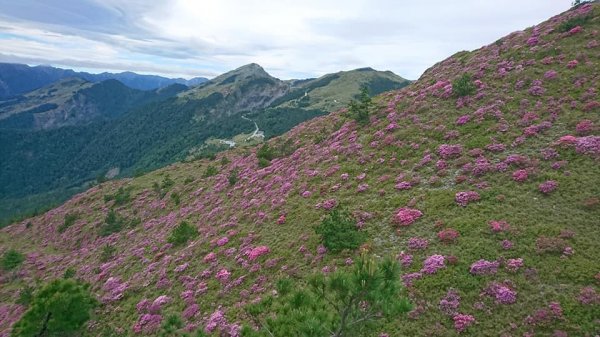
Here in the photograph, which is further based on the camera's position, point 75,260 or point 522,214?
point 75,260

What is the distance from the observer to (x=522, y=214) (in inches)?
983

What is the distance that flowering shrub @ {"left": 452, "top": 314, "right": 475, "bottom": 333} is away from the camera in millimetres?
18312

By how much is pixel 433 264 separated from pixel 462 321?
4.60m

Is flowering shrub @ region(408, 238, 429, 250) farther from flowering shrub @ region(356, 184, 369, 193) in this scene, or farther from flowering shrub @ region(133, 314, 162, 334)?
flowering shrub @ region(133, 314, 162, 334)

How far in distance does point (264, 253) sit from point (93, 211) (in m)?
52.1

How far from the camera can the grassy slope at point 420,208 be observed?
20.3 metres

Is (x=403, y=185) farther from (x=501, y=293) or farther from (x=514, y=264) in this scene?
(x=501, y=293)

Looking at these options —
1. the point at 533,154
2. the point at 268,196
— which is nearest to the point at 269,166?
the point at 268,196

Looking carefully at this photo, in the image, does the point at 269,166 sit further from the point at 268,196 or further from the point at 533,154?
the point at 533,154

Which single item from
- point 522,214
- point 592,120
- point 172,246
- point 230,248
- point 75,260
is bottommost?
point 75,260

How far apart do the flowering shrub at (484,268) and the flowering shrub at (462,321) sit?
3354mm

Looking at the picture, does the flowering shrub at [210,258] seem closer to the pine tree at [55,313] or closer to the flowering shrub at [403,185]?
the pine tree at [55,313]

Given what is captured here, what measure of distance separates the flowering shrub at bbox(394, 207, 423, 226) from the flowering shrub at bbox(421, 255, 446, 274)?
4.77 meters

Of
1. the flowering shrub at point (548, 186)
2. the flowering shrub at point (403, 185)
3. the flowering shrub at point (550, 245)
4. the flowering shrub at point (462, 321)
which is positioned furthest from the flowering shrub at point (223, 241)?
the flowering shrub at point (548, 186)
